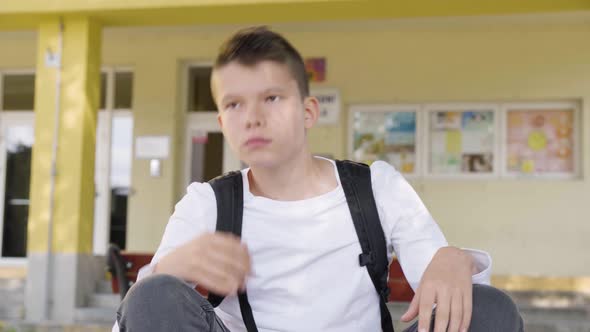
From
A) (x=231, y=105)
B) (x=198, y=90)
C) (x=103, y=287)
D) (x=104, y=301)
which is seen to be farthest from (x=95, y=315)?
(x=231, y=105)

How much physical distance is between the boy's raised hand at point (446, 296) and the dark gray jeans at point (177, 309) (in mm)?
33

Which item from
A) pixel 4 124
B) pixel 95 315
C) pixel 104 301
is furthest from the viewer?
pixel 4 124

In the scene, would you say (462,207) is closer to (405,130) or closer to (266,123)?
(405,130)

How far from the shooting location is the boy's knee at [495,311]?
132 centimetres

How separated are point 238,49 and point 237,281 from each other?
615 mm

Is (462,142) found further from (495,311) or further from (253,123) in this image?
(495,311)

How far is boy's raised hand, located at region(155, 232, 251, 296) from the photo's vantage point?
133 centimetres

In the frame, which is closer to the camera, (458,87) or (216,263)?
(216,263)

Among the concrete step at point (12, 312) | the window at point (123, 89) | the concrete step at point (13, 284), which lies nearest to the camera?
→ the concrete step at point (12, 312)

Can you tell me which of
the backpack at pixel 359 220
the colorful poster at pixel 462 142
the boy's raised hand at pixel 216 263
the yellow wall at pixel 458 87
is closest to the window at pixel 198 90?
the yellow wall at pixel 458 87

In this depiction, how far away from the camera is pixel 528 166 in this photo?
7.96 metres

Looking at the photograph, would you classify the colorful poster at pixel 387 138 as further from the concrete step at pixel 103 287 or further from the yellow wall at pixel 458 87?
the concrete step at pixel 103 287

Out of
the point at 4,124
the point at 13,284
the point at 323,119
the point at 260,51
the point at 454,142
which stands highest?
the point at 323,119

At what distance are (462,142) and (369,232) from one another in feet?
A: 22.6
